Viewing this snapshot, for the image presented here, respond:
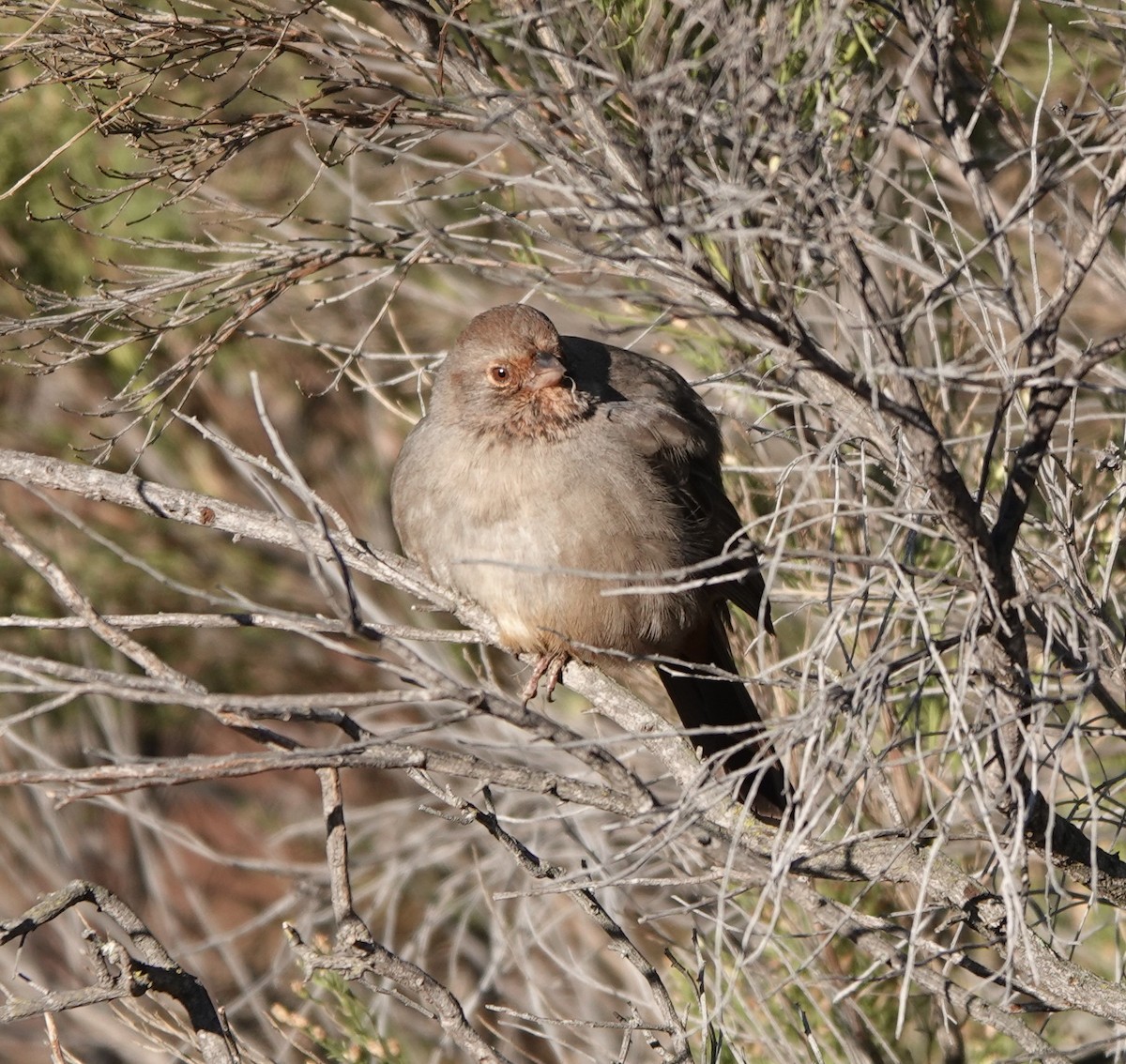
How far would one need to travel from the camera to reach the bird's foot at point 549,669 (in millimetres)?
4309

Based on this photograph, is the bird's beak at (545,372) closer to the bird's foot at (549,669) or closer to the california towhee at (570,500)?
the california towhee at (570,500)

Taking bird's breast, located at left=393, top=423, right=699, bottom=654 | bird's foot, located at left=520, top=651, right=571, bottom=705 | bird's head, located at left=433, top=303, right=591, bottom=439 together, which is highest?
bird's head, located at left=433, top=303, right=591, bottom=439

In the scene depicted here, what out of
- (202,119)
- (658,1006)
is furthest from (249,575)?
(658,1006)

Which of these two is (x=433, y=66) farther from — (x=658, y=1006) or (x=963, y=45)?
(x=658, y=1006)

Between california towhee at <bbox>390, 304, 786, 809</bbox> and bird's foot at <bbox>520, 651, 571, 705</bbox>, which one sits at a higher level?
california towhee at <bbox>390, 304, 786, 809</bbox>

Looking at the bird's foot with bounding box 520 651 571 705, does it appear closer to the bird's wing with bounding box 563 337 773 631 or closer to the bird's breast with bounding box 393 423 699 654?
the bird's breast with bounding box 393 423 699 654

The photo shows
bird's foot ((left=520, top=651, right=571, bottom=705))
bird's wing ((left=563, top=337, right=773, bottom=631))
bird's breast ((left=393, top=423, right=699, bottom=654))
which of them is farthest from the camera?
bird's wing ((left=563, top=337, right=773, bottom=631))

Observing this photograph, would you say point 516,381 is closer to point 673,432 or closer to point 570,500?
point 570,500

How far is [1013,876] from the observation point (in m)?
2.32

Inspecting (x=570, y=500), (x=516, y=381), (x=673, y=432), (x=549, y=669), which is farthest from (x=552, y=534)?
(x=673, y=432)

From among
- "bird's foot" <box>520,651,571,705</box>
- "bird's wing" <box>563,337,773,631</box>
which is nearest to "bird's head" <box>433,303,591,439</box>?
"bird's wing" <box>563,337,773,631</box>

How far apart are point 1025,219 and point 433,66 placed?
65.0 inches

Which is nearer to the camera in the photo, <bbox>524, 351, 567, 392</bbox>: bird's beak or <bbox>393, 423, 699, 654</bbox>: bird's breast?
<bbox>393, 423, 699, 654</bbox>: bird's breast

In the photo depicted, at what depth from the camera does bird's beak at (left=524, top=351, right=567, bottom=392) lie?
4352 mm
